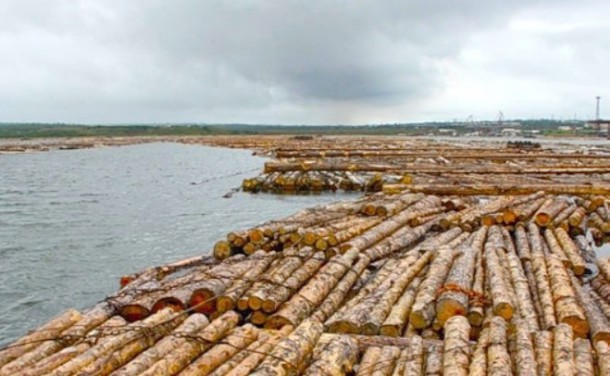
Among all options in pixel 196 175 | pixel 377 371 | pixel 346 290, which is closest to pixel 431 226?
pixel 346 290

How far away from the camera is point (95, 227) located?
26.3m

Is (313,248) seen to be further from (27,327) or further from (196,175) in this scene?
(196,175)

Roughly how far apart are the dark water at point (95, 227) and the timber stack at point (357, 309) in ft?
10.5

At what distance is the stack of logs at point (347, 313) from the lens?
26.9ft

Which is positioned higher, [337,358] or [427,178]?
[337,358]

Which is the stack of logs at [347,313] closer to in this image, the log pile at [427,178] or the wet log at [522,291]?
the wet log at [522,291]

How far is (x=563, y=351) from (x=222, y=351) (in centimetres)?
499

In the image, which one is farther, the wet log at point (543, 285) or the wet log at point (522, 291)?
the wet log at point (543, 285)

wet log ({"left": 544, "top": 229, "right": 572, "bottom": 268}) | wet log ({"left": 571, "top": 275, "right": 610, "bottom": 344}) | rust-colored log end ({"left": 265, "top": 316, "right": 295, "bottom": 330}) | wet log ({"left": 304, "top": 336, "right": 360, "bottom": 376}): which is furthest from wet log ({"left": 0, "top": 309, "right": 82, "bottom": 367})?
wet log ({"left": 544, "top": 229, "right": 572, "bottom": 268})

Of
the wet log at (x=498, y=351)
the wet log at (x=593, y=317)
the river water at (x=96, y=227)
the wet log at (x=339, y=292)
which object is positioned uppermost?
the wet log at (x=498, y=351)

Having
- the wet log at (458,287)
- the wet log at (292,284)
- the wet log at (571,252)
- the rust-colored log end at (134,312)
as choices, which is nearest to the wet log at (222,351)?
the wet log at (292,284)

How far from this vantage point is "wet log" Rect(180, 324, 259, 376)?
26.8ft

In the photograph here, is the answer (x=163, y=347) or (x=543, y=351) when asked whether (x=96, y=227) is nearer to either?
(x=163, y=347)

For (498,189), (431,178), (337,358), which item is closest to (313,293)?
(337,358)
